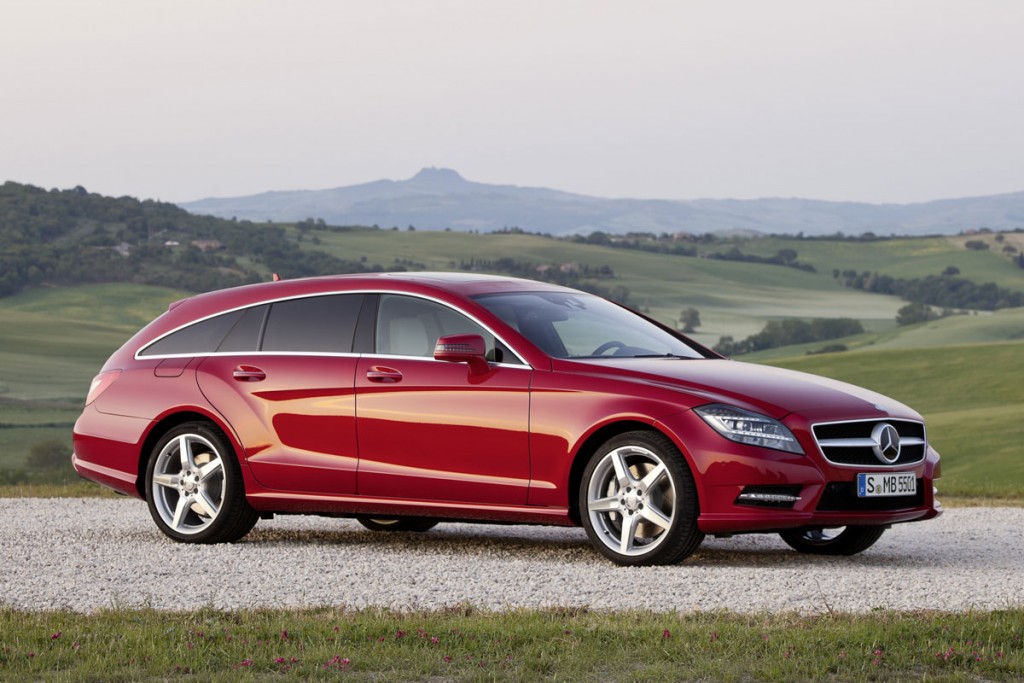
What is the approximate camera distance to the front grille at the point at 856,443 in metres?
8.84

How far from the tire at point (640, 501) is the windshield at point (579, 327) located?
2.80 ft

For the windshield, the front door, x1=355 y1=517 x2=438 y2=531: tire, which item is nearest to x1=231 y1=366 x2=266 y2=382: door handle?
the front door

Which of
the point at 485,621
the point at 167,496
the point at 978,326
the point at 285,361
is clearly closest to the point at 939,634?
the point at 485,621

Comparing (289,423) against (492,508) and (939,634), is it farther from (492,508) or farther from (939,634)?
(939,634)

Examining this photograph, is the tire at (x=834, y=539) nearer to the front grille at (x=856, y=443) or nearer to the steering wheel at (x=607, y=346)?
the front grille at (x=856, y=443)

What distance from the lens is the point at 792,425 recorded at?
28.7 ft

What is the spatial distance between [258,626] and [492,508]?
2909 mm

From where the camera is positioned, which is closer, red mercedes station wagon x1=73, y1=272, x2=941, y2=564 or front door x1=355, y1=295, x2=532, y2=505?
red mercedes station wagon x1=73, y1=272, x2=941, y2=564

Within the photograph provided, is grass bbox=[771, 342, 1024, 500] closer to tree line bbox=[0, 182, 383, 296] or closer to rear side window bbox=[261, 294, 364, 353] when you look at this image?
rear side window bbox=[261, 294, 364, 353]

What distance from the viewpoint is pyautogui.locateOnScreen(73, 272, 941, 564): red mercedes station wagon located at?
344 inches

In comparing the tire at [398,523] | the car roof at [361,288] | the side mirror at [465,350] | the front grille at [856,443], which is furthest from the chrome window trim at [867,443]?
the tire at [398,523]

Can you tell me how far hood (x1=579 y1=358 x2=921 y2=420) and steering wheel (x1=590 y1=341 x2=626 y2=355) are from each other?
201 millimetres

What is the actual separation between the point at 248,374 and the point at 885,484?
423cm

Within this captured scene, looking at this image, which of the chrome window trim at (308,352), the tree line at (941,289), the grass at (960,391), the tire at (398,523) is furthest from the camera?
the tree line at (941,289)
